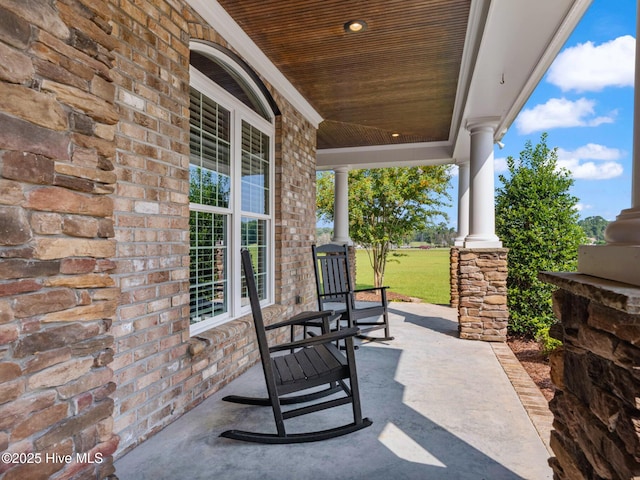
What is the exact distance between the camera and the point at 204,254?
114 inches

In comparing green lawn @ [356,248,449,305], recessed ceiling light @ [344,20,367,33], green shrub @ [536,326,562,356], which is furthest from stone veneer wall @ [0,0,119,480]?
green lawn @ [356,248,449,305]

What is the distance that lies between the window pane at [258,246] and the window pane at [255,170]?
5.2 inches

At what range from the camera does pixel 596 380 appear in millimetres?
1173

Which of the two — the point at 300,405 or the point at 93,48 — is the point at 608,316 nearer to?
the point at 93,48

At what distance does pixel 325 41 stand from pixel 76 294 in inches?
113

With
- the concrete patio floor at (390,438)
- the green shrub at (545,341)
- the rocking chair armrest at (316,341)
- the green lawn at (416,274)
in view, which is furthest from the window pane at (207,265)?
the green lawn at (416,274)

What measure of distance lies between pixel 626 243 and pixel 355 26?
2491 millimetres

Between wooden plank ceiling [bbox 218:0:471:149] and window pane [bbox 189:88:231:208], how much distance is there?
0.68 m

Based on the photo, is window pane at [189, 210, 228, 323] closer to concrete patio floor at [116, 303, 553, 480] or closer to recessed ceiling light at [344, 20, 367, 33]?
concrete patio floor at [116, 303, 553, 480]

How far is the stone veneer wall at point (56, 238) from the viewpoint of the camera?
0.90 meters

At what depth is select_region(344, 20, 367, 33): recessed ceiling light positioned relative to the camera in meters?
2.89

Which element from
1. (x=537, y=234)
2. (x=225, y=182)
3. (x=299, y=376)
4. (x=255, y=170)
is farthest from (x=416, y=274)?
(x=299, y=376)

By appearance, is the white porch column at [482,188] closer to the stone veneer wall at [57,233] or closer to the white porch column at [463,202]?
the white porch column at [463,202]

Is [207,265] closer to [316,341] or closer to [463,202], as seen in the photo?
[316,341]
